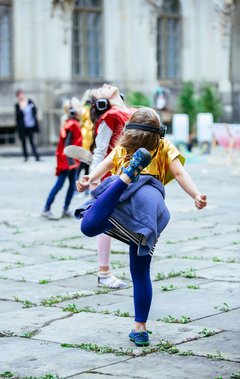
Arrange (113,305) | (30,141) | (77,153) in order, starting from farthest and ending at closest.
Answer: (30,141)
(77,153)
(113,305)

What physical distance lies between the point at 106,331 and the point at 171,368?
3.62 ft

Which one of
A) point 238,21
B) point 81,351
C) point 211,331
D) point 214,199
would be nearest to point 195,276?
point 211,331

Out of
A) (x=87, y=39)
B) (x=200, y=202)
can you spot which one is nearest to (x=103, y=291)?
(x=200, y=202)

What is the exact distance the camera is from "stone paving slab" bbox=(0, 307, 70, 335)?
7777 mm

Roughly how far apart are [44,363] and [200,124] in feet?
70.0

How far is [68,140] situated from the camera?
14.8 m

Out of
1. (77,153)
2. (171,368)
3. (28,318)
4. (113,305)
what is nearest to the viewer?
(171,368)

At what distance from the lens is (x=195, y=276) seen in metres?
9.84

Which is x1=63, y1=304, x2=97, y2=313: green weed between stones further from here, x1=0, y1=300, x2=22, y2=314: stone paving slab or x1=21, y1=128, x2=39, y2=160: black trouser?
x1=21, y1=128, x2=39, y2=160: black trouser

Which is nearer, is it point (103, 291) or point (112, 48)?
point (103, 291)

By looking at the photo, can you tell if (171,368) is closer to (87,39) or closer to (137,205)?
(137,205)

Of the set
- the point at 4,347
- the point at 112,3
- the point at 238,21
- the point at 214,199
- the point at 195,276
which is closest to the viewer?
the point at 4,347

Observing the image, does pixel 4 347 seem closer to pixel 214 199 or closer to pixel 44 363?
pixel 44 363

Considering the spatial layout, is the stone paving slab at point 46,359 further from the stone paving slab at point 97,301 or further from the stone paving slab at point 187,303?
the stone paving slab at point 97,301
